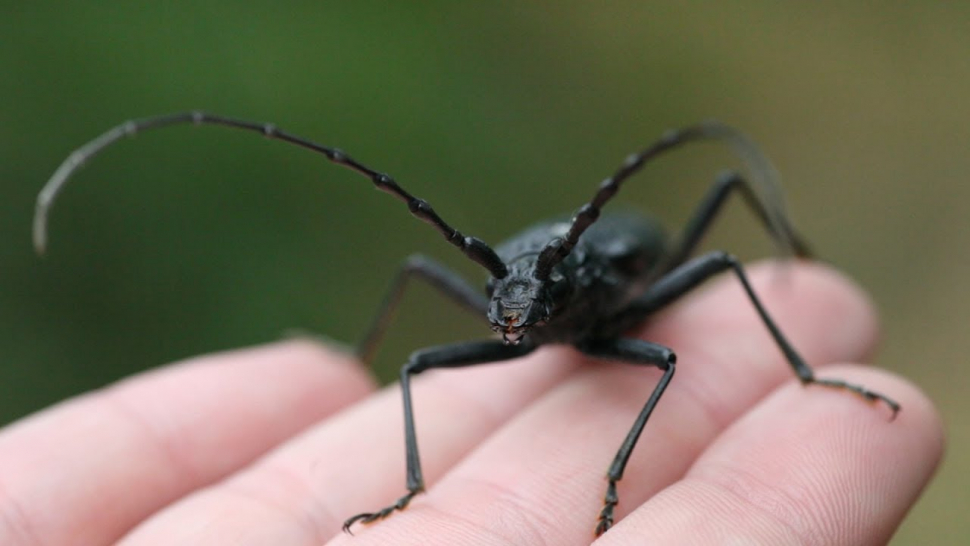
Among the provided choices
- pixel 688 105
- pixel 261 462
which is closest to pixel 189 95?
pixel 261 462

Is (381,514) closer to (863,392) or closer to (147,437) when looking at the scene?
(147,437)

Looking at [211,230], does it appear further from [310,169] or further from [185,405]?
[185,405]

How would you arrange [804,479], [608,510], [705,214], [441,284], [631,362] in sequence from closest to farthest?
[804,479], [608,510], [631,362], [441,284], [705,214]

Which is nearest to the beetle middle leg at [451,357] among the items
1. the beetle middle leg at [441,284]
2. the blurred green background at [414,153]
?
the beetle middle leg at [441,284]

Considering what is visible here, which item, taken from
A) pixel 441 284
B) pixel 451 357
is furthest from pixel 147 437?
pixel 441 284

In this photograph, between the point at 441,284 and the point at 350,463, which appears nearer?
the point at 350,463

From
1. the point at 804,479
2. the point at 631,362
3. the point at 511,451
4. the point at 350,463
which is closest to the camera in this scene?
the point at 804,479
